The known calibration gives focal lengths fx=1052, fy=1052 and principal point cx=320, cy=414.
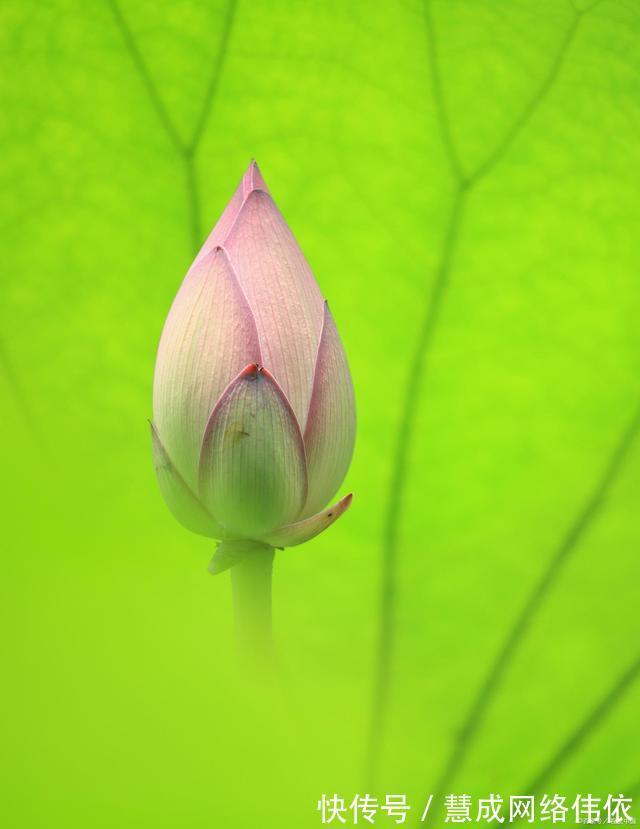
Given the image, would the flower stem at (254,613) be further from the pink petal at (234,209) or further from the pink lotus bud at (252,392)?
the pink petal at (234,209)

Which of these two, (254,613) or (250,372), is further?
(254,613)

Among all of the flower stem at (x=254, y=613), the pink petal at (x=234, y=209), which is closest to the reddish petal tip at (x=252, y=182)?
the pink petal at (x=234, y=209)

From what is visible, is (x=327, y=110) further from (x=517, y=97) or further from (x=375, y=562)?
(x=375, y=562)

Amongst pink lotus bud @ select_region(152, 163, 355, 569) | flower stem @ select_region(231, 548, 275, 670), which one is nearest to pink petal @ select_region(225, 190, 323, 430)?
pink lotus bud @ select_region(152, 163, 355, 569)

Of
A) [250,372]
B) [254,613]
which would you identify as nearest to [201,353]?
[250,372]

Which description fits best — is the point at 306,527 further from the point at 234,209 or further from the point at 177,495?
the point at 234,209

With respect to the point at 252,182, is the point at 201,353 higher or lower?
lower

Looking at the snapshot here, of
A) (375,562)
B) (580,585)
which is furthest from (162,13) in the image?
(580,585)

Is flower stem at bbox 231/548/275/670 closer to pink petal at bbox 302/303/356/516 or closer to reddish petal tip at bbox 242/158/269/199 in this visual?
pink petal at bbox 302/303/356/516
